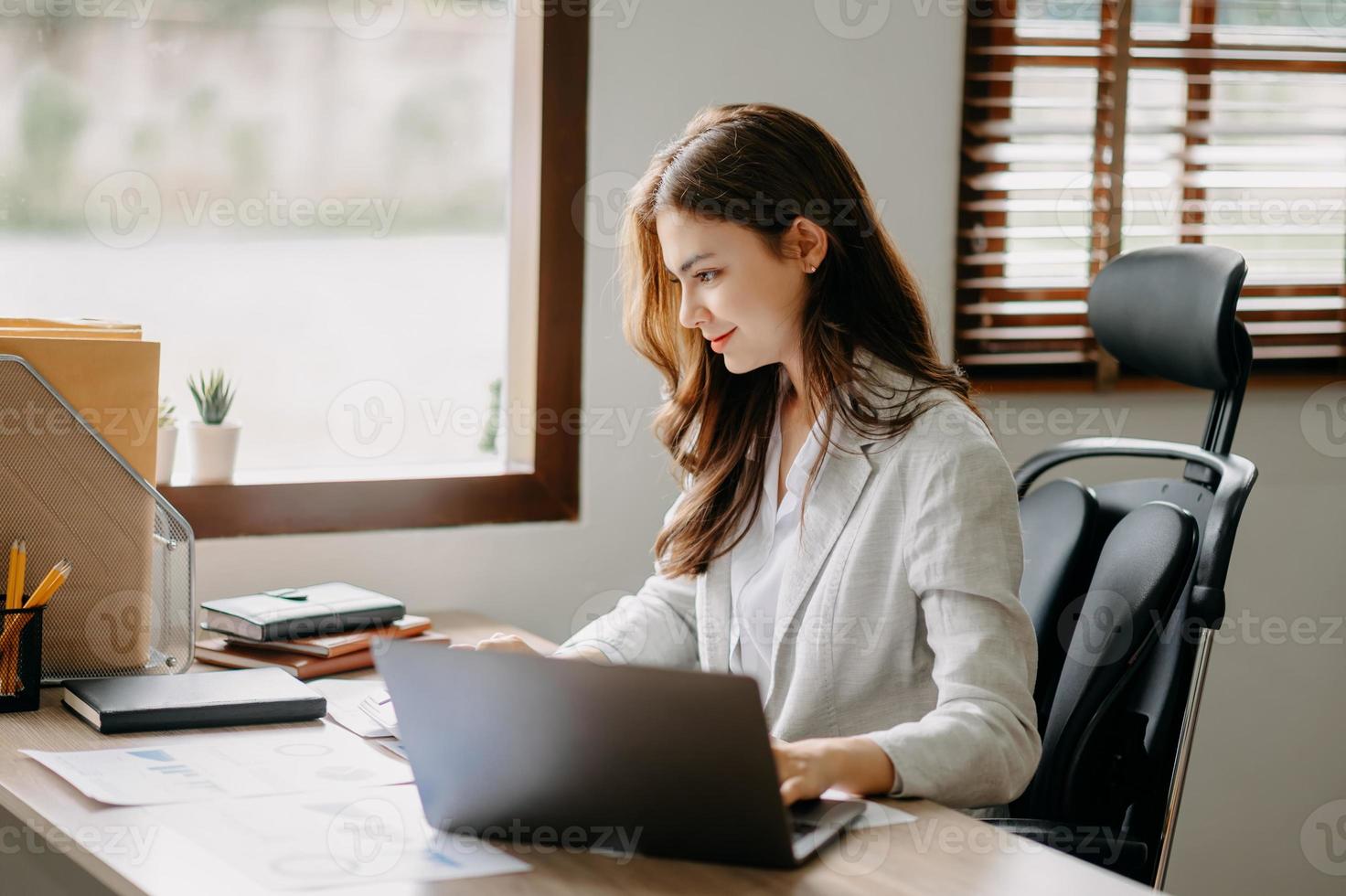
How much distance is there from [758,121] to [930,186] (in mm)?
989

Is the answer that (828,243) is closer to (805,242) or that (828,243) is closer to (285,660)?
(805,242)

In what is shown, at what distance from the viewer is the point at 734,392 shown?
1.88 metres

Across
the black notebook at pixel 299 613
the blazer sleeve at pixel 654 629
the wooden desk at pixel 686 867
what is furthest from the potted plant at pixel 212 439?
the wooden desk at pixel 686 867

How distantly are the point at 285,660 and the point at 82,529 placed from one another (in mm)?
304

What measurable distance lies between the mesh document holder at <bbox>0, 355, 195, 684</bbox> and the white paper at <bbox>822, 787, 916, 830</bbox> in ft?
2.81

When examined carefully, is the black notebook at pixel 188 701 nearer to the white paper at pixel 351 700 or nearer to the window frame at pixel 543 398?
the white paper at pixel 351 700

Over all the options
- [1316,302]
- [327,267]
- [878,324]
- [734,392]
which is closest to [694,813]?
[878,324]

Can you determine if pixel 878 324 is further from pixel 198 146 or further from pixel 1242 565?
pixel 1242 565

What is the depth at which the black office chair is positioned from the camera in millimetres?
1652

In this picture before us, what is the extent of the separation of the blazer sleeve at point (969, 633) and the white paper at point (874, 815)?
36 millimetres

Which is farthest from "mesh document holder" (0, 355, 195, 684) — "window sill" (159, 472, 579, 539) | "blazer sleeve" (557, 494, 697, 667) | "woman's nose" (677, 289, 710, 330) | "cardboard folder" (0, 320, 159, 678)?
"woman's nose" (677, 289, 710, 330)

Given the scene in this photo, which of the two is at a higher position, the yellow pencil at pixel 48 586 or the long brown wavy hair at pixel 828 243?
the long brown wavy hair at pixel 828 243

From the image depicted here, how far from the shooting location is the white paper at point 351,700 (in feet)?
5.10

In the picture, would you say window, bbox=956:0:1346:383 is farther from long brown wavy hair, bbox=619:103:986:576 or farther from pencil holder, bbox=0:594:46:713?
pencil holder, bbox=0:594:46:713
